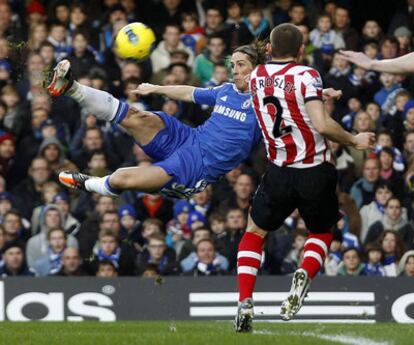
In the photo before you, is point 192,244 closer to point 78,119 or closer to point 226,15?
point 78,119

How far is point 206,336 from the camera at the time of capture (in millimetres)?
10875

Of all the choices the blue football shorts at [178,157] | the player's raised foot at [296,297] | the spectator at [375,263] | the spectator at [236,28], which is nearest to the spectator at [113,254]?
the spectator at [375,263]

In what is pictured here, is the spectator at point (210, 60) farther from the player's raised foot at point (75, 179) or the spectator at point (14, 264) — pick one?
the player's raised foot at point (75, 179)

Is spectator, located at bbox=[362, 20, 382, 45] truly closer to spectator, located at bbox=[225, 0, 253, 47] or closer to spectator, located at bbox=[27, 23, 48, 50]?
spectator, located at bbox=[225, 0, 253, 47]

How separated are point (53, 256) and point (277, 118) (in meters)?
6.43

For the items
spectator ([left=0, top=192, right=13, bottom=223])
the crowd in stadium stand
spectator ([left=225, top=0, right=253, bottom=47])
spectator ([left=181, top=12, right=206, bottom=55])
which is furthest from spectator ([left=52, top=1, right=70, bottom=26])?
spectator ([left=0, top=192, right=13, bottom=223])

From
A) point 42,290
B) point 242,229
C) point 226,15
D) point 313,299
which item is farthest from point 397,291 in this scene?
point 226,15

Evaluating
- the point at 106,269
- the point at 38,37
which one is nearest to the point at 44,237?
the point at 106,269

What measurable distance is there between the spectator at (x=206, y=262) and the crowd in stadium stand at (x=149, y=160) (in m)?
0.01

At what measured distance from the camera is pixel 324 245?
1157cm

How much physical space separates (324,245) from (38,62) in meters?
8.64

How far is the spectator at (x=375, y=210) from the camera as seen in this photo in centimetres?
1769

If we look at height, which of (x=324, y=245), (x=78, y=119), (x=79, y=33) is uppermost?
(x=79, y=33)

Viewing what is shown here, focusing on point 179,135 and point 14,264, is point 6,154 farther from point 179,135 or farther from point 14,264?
point 179,135
